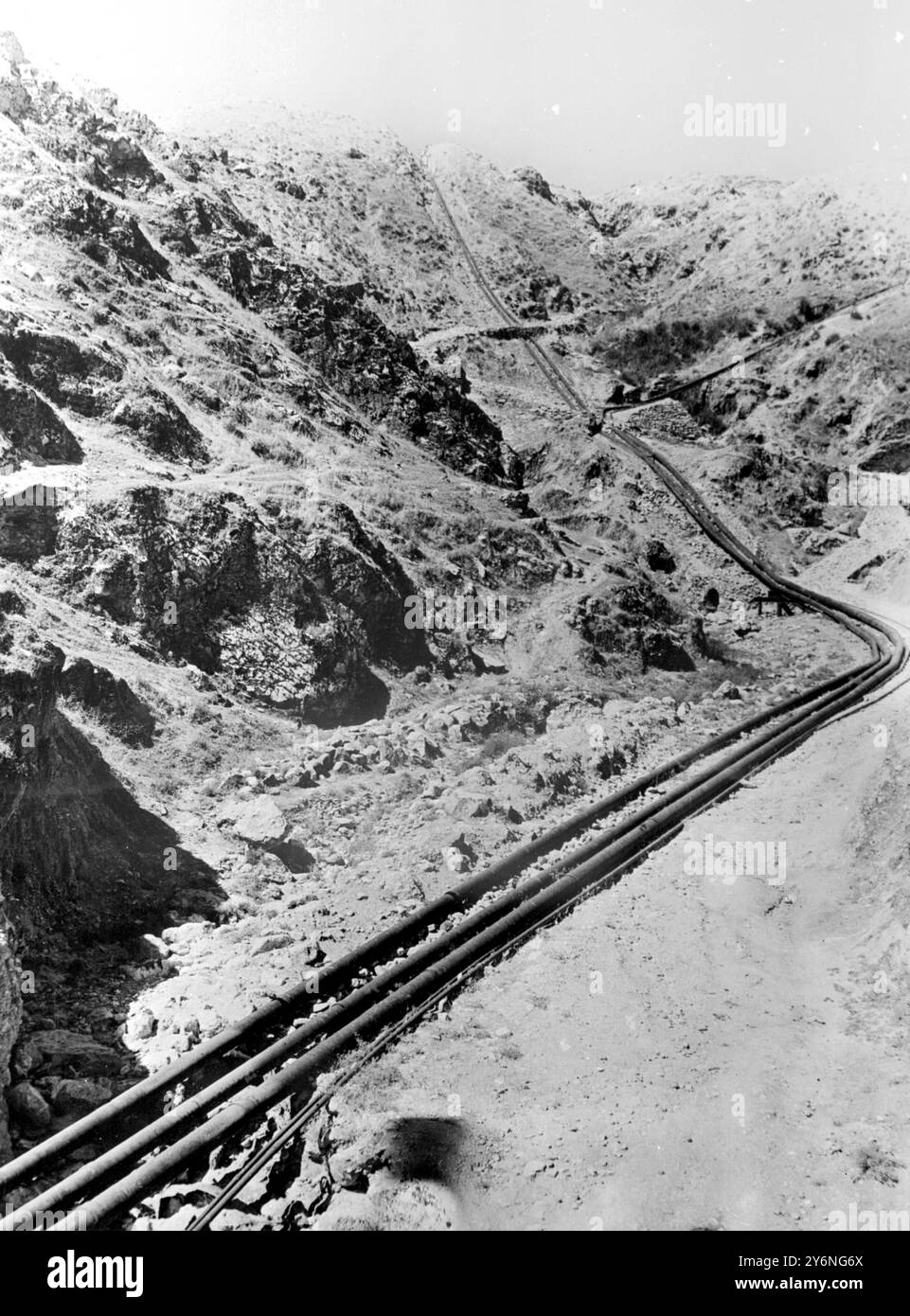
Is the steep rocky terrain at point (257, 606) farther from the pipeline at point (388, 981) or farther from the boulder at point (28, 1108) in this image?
the pipeline at point (388, 981)

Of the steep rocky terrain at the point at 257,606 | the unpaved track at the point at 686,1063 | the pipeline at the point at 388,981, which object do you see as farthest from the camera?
the steep rocky terrain at the point at 257,606

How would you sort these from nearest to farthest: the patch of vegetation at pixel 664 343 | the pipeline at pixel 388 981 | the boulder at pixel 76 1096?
the pipeline at pixel 388 981
the boulder at pixel 76 1096
the patch of vegetation at pixel 664 343

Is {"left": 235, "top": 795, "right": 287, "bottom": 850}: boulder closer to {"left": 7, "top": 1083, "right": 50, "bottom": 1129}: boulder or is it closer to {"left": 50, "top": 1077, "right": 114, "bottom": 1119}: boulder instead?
{"left": 50, "top": 1077, "right": 114, "bottom": 1119}: boulder

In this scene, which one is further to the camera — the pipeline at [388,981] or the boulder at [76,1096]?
the boulder at [76,1096]

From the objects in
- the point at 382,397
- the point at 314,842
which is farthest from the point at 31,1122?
the point at 382,397

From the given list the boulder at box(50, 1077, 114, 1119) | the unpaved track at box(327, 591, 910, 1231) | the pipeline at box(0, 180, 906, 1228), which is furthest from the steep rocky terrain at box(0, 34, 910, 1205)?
the unpaved track at box(327, 591, 910, 1231)

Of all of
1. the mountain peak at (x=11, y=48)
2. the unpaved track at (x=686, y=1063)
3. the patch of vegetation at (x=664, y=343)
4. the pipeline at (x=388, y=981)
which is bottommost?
the unpaved track at (x=686, y=1063)

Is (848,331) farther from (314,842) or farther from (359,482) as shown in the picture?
(314,842)

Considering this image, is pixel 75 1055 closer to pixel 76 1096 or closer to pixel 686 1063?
pixel 76 1096

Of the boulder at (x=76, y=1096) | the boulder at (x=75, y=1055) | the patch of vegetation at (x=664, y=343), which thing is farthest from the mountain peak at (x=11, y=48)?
the patch of vegetation at (x=664, y=343)
